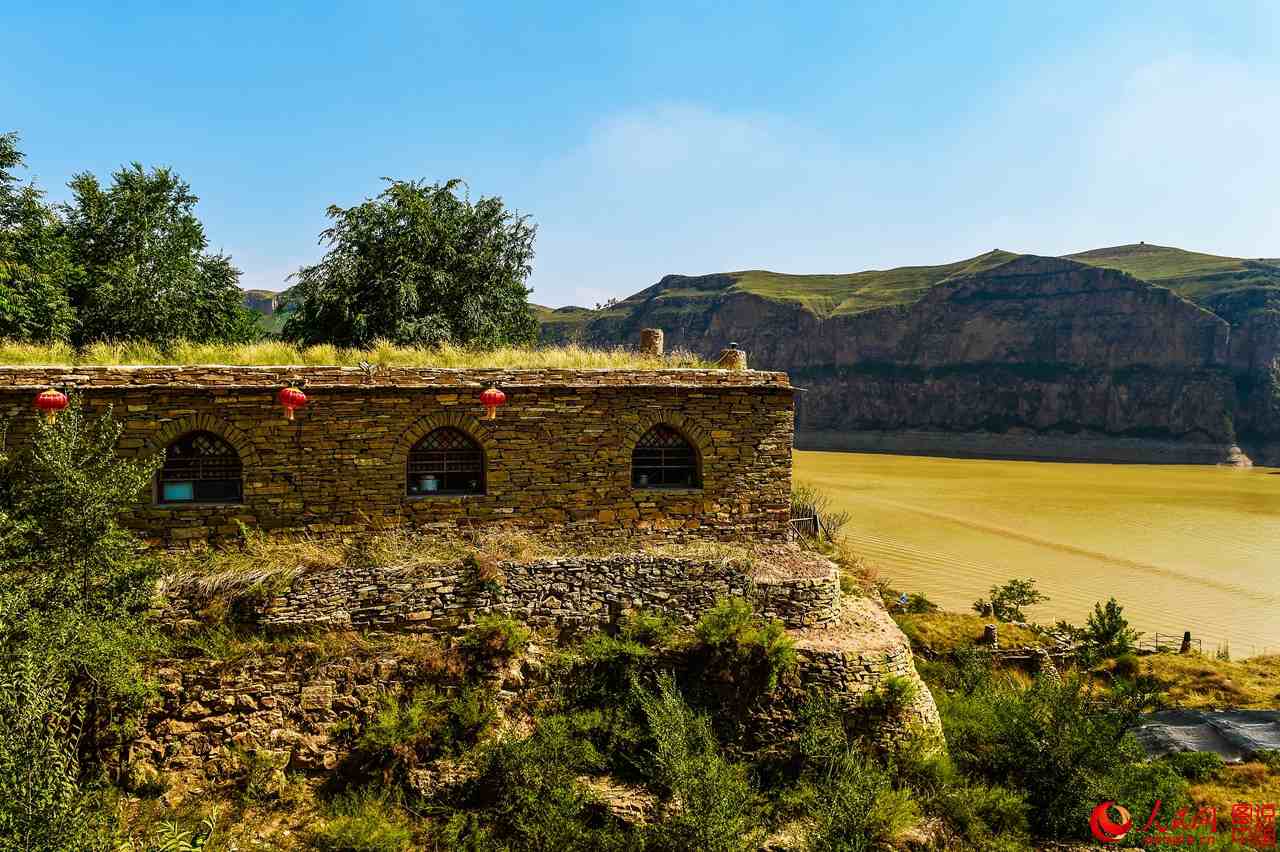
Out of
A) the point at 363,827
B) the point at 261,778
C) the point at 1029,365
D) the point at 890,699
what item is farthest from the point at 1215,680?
the point at 1029,365

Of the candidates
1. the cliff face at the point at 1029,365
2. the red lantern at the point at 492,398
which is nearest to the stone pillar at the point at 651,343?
the red lantern at the point at 492,398

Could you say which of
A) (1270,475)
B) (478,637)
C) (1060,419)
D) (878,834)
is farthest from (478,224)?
(1060,419)

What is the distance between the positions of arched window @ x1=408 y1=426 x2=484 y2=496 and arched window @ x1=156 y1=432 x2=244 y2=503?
102 inches

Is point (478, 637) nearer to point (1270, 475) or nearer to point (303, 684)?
point (303, 684)

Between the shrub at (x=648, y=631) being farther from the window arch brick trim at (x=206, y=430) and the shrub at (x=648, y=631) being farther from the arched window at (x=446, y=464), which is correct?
the window arch brick trim at (x=206, y=430)

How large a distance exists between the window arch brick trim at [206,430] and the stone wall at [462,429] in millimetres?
20

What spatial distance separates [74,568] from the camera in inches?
335

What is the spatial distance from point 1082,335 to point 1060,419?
1456 centimetres

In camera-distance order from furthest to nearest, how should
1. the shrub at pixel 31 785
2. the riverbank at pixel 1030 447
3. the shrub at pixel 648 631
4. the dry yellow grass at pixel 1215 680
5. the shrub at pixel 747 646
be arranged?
the riverbank at pixel 1030 447 → the dry yellow grass at pixel 1215 680 → the shrub at pixel 648 631 → the shrub at pixel 747 646 → the shrub at pixel 31 785

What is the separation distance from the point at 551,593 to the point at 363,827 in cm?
392

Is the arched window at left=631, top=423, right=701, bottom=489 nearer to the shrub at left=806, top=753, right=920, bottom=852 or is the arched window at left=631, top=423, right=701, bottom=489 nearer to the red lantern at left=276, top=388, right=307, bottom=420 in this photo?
the shrub at left=806, top=753, right=920, bottom=852

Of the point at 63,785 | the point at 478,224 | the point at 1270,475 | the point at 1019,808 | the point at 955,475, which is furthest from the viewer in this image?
the point at 1270,475

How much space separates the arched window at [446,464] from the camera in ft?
35.1

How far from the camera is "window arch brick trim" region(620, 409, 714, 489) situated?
1108 centimetres
